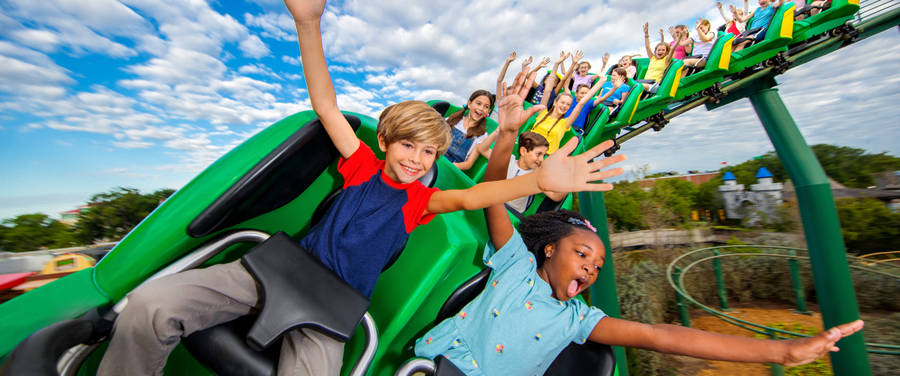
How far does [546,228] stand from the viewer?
1.23 meters

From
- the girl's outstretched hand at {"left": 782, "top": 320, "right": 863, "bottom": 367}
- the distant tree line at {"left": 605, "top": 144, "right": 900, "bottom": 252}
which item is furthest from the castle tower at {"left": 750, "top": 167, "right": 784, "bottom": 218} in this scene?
the girl's outstretched hand at {"left": 782, "top": 320, "right": 863, "bottom": 367}

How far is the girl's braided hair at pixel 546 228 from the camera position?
117cm

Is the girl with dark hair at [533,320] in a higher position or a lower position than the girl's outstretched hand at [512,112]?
lower

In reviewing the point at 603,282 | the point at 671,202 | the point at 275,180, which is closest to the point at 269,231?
the point at 275,180

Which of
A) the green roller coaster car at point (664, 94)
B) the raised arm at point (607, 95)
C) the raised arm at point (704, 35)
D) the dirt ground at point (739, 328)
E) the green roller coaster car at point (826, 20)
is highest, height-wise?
the raised arm at point (704, 35)

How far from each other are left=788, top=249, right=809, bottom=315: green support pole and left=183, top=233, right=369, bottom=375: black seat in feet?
23.8

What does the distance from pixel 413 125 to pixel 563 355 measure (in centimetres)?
89

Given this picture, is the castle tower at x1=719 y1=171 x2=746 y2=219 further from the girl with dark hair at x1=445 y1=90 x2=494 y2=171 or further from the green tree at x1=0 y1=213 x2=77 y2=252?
the green tree at x1=0 y1=213 x2=77 y2=252

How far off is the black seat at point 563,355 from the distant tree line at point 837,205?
7.14m

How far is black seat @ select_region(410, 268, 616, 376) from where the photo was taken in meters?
0.95

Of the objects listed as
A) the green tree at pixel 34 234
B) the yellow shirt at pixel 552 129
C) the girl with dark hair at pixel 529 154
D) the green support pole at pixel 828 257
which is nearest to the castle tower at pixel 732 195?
the green support pole at pixel 828 257

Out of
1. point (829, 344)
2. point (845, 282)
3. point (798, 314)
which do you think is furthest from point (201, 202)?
point (798, 314)

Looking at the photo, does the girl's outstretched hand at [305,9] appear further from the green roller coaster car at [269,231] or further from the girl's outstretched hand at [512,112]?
the girl's outstretched hand at [512,112]

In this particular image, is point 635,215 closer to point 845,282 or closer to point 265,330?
point 845,282
